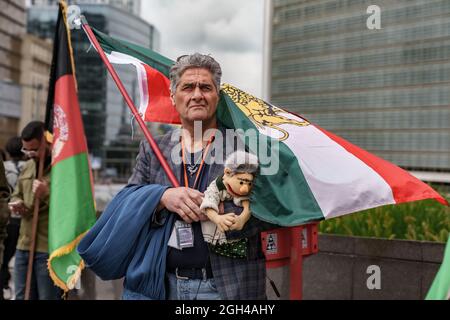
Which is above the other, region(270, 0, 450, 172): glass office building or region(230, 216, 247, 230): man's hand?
region(270, 0, 450, 172): glass office building

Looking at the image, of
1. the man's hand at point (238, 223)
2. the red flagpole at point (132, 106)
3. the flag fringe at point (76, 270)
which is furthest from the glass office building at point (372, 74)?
the man's hand at point (238, 223)

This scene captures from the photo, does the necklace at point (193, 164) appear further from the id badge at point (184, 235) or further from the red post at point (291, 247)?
the red post at point (291, 247)

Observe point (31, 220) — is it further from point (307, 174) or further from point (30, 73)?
point (30, 73)

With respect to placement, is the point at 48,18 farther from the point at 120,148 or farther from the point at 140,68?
the point at 140,68

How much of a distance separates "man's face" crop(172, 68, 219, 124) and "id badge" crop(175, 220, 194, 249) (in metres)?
0.47

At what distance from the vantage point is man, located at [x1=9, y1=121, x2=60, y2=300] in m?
4.81

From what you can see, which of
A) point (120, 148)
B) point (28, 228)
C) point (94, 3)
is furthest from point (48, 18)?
point (28, 228)

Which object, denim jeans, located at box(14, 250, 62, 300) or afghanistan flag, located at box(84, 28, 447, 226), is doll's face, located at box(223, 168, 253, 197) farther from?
denim jeans, located at box(14, 250, 62, 300)

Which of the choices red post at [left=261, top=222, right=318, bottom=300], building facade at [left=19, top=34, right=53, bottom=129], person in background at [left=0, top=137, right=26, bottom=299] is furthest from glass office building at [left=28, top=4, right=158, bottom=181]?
red post at [left=261, top=222, right=318, bottom=300]

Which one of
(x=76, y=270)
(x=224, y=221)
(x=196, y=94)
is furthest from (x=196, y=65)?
(x=76, y=270)

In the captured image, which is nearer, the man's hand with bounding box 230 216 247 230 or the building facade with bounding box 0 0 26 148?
the man's hand with bounding box 230 216 247 230

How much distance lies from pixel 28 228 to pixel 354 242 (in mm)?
2783

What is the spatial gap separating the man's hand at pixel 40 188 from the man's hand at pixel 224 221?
2.61 metres

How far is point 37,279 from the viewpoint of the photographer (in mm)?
4840
